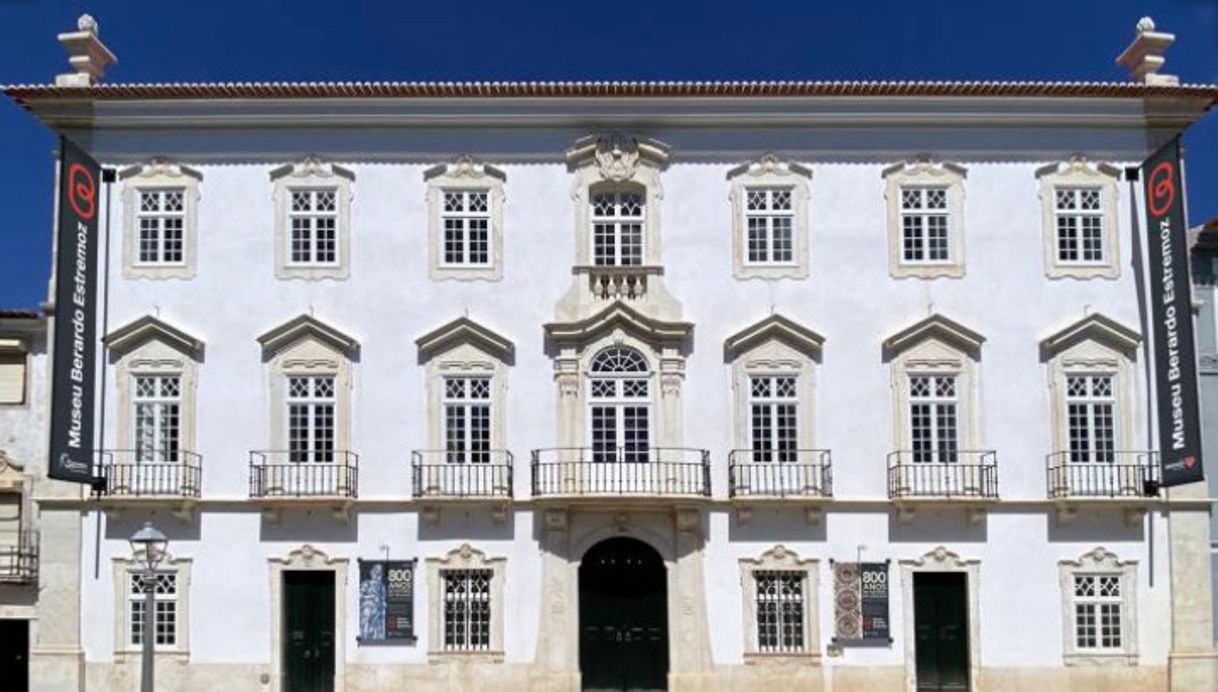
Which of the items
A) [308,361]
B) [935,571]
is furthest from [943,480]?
[308,361]

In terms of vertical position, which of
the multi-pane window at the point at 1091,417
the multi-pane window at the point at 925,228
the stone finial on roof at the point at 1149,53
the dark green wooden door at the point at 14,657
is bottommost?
the dark green wooden door at the point at 14,657

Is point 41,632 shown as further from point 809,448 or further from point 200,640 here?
point 809,448

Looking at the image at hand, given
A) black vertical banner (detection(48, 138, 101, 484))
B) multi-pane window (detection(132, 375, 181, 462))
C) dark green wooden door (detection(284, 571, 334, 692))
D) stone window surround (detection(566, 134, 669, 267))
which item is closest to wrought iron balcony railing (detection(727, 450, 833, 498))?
stone window surround (detection(566, 134, 669, 267))

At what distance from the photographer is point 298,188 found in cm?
2806

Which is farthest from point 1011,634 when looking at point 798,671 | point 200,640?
point 200,640

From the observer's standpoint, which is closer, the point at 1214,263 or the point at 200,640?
the point at 200,640

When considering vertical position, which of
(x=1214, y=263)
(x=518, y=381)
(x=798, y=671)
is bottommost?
(x=798, y=671)

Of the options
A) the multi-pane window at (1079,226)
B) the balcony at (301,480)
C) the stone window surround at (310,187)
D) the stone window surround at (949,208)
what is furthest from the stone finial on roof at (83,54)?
the multi-pane window at (1079,226)

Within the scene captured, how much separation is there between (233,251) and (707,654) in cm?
1150

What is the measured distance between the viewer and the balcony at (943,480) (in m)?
26.9

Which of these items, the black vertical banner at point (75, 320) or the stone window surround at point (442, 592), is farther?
the stone window surround at point (442, 592)

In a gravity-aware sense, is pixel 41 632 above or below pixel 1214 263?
below

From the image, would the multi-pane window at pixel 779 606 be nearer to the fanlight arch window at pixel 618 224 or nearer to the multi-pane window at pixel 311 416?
the fanlight arch window at pixel 618 224

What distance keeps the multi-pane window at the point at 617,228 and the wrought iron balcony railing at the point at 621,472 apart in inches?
142
